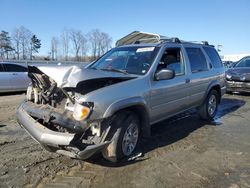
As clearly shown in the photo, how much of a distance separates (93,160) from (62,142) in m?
0.96

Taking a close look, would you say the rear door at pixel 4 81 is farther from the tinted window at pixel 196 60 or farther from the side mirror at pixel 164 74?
the side mirror at pixel 164 74

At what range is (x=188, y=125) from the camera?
7.25 m

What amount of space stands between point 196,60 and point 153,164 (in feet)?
10.3

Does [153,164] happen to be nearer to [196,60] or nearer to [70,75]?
[70,75]

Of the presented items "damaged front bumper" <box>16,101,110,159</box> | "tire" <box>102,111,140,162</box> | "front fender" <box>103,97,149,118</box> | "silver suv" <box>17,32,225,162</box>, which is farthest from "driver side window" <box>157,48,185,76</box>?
"damaged front bumper" <box>16,101,110,159</box>

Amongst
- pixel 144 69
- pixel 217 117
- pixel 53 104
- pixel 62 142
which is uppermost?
pixel 144 69

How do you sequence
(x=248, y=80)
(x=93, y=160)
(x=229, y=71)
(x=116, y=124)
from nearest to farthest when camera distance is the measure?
1. (x=116, y=124)
2. (x=93, y=160)
3. (x=248, y=80)
4. (x=229, y=71)

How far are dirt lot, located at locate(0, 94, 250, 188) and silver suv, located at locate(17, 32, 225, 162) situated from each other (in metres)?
0.34

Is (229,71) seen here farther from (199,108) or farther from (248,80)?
(199,108)

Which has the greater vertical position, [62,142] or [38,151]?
[62,142]

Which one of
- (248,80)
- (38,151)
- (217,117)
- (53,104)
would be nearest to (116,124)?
(53,104)

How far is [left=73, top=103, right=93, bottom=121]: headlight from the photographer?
3973 mm

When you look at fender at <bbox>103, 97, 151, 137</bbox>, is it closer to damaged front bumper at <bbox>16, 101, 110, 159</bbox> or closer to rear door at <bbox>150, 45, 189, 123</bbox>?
rear door at <bbox>150, 45, 189, 123</bbox>

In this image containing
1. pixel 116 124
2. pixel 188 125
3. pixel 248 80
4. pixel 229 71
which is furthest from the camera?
pixel 229 71
